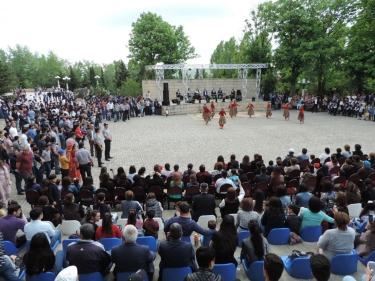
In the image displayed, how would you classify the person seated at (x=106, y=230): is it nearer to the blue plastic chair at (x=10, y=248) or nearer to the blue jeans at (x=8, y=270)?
the blue jeans at (x=8, y=270)

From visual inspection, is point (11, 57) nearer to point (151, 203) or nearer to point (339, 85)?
point (339, 85)

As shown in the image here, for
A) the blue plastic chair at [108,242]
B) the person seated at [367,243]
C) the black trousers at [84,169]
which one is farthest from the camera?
the black trousers at [84,169]

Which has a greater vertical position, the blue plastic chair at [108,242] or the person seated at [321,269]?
the person seated at [321,269]

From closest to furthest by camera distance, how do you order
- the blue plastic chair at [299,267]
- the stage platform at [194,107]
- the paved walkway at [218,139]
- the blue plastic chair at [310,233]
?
the blue plastic chair at [299,267] < the blue plastic chair at [310,233] < the paved walkway at [218,139] < the stage platform at [194,107]

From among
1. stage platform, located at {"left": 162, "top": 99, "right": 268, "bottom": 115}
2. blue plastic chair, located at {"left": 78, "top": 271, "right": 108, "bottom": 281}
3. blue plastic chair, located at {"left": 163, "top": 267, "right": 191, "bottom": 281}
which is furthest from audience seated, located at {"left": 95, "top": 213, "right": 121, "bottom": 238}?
stage platform, located at {"left": 162, "top": 99, "right": 268, "bottom": 115}

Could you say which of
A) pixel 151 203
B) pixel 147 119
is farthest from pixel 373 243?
pixel 147 119

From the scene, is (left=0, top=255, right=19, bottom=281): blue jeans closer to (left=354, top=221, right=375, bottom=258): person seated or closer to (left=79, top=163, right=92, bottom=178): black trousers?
(left=354, top=221, right=375, bottom=258): person seated

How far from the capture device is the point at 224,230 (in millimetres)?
4406

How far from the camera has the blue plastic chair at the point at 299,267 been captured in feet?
14.3

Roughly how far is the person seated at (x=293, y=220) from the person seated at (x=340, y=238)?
0.99 metres

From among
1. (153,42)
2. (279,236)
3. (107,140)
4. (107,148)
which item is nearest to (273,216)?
(279,236)

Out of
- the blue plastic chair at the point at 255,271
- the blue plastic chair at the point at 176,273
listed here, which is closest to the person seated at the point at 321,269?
the blue plastic chair at the point at 255,271

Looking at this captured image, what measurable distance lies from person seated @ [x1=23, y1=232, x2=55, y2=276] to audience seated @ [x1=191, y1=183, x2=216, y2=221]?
3.15 meters

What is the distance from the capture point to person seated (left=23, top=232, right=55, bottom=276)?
12.6 feet
